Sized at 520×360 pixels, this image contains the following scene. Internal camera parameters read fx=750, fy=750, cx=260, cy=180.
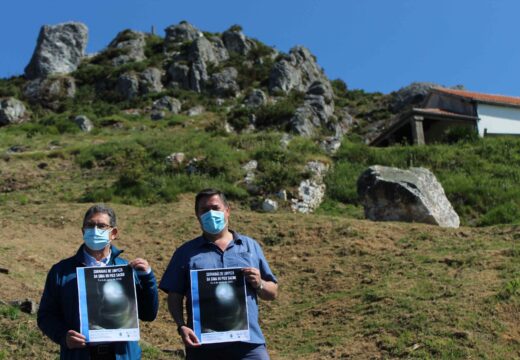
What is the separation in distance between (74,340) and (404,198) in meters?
11.6

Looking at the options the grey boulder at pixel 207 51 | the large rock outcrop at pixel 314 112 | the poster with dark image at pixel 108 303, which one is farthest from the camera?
the grey boulder at pixel 207 51

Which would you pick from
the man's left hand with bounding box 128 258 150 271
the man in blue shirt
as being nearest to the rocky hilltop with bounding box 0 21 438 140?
the man in blue shirt

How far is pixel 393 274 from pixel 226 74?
36.7 metres

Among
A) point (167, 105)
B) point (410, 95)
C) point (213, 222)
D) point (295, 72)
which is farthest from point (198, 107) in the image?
point (213, 222)

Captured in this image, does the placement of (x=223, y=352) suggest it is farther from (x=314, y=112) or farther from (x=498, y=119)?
(x=314, y=112)

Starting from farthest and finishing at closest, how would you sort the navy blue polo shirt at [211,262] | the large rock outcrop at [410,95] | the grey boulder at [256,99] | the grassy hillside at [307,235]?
the large rock outcrop at [410,95], the grey boulder at [256,99], the grassy hillside at [307,235], the navy blue polo shirt at [211,262]

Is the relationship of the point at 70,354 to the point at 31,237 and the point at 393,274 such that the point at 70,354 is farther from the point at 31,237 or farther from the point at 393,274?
the point at 31,237

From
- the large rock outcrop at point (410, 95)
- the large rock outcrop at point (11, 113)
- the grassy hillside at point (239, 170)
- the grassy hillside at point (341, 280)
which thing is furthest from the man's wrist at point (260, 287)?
the large rock outcrop at point (410, 95)

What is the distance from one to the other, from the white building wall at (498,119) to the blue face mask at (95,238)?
82.8 feet

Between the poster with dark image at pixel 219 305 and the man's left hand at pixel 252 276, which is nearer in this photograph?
the poster with dark image at pixel 219 305

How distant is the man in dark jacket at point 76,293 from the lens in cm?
448

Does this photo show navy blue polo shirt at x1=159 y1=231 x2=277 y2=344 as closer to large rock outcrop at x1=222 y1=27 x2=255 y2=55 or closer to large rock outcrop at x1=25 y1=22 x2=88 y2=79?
large rock outcrop at x1=25 y1=22 x2=88 y2=79

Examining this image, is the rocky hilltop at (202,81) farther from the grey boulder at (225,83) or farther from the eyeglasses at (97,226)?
the eyeglasses at (97,226)

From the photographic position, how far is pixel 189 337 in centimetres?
451
